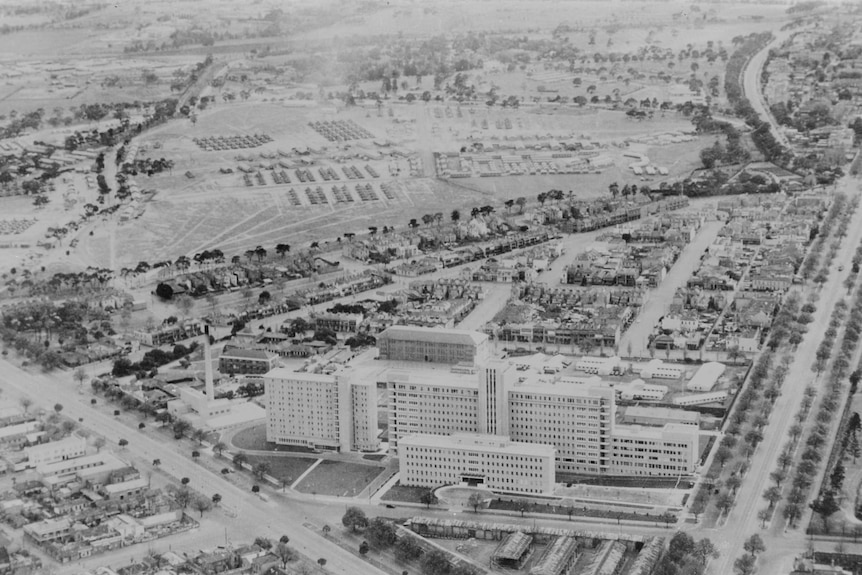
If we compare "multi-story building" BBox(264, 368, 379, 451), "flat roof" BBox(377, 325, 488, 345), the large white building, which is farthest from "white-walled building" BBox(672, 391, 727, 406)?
"multi-story building" BBox(264, 368, 379, 451)

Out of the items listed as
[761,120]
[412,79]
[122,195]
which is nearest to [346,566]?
[122,195]

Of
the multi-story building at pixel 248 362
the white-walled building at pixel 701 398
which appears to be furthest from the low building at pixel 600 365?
the multi-story building at pixel 248 362

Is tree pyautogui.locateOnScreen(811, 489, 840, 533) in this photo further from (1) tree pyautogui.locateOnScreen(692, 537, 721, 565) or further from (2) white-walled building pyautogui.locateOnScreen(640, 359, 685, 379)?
(2) white-walled building pyautogui.locateOnScreen(640, 359, 685, 379)

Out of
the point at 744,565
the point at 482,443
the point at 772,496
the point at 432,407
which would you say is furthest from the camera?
the point at 432,407

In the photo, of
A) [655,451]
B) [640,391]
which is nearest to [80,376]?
[640,391]

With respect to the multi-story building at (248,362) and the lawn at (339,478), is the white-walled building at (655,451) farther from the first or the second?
the multi-story building at (248,362)

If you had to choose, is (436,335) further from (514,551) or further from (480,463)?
(514,551)

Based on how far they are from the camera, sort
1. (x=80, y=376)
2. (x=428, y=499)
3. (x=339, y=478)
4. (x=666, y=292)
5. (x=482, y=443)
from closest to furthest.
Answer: (x=428, y=499) < (x=482, y=443) < (x=339, y=478) < (x=80, y=376) < (x=666, y=292)

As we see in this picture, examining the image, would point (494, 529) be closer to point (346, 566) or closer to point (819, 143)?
point (346, 566)
